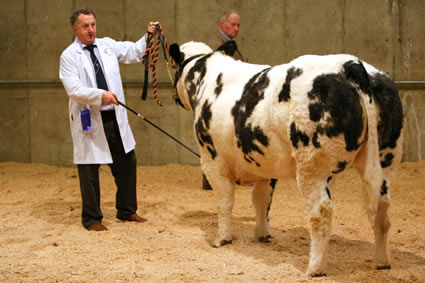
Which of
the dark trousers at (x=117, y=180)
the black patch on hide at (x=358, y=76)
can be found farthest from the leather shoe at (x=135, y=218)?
the black patch on hide at (x=358, y=76)

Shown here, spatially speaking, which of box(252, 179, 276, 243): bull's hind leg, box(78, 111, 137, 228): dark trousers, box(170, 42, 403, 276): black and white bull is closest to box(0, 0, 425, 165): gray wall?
box(78, 111, 137, 228): dark trousers

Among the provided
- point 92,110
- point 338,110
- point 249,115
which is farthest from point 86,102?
point 338,110

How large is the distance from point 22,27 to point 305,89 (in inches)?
257

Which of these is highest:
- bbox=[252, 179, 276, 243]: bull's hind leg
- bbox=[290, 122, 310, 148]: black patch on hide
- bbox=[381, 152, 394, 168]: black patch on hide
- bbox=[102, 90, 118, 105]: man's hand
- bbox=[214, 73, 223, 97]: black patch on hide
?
bbox=[214, 73, 223, 97]: black patch on hide

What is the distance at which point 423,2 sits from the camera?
823 centimetres

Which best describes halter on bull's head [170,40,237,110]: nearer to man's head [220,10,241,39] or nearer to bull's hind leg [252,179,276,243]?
bull's hind leg [252,179,276,243]

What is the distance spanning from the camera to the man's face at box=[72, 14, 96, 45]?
5150mm

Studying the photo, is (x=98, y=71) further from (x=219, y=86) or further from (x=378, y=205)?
(x=378, y=205)

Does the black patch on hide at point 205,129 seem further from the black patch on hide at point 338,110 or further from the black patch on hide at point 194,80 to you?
the black patch on hide at point 338,110

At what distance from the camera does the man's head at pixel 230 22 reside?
6578 mm

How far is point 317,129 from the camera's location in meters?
3.41

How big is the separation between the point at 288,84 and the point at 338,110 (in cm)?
43

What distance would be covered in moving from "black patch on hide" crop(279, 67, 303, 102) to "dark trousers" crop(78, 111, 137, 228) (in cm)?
225

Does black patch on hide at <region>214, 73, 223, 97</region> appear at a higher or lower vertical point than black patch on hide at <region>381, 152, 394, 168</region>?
higher
